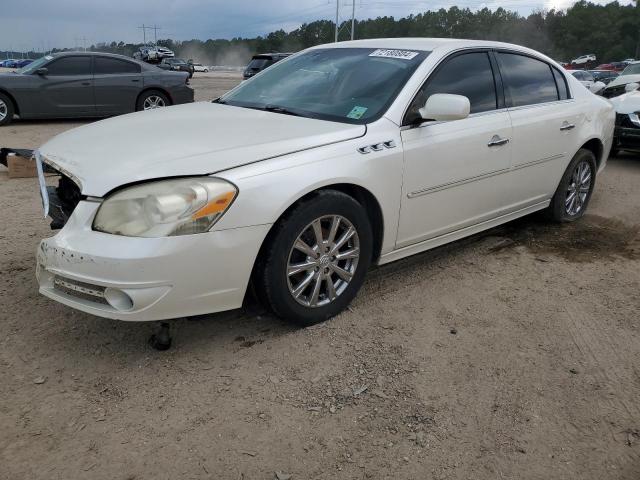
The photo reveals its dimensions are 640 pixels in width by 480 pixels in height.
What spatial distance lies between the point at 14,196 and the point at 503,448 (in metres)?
5.12

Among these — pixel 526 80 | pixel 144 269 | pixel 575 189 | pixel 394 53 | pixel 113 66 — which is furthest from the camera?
pixel 113 66

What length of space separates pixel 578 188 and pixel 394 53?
8.00 feet

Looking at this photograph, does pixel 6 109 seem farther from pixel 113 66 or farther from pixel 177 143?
pixel 177 143

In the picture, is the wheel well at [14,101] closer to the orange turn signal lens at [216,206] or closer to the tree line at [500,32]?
the orange turn signal lens at [216,206]

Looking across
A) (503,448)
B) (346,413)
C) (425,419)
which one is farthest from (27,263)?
(503,448)

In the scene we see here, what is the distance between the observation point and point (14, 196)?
5.59 metres

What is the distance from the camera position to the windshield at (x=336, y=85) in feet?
11.3

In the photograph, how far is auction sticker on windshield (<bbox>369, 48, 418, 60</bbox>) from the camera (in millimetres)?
3689

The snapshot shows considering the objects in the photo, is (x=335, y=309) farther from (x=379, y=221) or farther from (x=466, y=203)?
(x=466, y=203)

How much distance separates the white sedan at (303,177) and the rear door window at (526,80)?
0.05 ft

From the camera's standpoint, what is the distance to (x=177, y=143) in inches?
114

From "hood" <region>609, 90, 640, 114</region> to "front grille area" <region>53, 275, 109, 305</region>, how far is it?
7796 millimetres

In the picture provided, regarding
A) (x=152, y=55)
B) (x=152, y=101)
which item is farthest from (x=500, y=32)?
(x=152, y=101)

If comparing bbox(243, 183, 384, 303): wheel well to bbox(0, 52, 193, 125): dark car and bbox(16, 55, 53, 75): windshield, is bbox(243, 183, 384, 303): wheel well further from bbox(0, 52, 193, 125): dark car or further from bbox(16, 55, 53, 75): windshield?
bbox(16, 55, 53, 75): windshield
